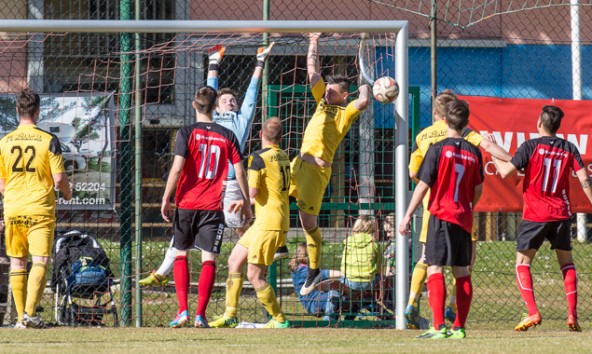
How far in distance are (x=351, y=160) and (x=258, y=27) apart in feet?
6.47

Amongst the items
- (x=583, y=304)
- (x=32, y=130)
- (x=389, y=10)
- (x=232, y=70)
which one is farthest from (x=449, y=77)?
(x=32, y=130)

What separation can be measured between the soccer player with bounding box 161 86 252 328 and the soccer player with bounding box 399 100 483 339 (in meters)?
1.62

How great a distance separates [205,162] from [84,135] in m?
2.40

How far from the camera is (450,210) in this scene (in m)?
8.05

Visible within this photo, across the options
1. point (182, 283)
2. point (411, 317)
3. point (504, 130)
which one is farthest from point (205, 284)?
point (504, 130)

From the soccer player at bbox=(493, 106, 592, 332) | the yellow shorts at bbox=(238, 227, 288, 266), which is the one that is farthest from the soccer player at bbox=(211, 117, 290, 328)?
the soccer player at bbox=(493, 106, 592, 332)

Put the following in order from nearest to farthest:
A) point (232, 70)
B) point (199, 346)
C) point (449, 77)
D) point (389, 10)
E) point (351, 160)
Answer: point (199, 346) → point (351, 160) → point (232, 70) → point (389, 10) → point (449, 77)

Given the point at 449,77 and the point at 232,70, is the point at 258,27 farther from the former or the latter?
the point at 449,77

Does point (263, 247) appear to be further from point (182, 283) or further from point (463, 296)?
point (463, 296)

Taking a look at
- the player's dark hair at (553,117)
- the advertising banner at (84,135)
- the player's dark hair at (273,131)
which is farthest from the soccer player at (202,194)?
the player's dark hair at (553,117)

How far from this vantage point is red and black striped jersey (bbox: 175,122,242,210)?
8969mm

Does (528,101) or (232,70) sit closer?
(528,101)

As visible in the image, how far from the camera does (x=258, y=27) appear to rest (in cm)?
934

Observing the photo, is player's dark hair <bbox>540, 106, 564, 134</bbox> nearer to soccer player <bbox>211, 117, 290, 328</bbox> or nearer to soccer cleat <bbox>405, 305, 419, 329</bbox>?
soccer cleat <bbox>405, 305, 419, 329</bbox>
